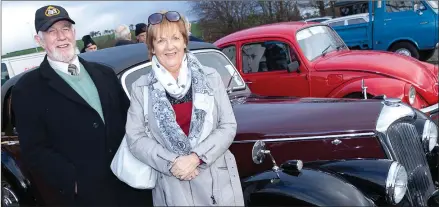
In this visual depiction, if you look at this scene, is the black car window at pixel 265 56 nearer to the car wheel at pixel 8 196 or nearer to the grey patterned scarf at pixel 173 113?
the car wheel at pixel 8 196

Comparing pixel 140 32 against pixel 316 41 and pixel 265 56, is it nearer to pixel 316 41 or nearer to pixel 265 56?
pixel 265 56

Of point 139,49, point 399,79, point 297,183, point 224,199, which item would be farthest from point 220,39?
point 224,199

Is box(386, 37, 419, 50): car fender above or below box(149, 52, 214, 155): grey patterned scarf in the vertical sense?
below

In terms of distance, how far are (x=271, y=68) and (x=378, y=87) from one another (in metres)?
1.35

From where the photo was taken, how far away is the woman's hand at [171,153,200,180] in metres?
2.14

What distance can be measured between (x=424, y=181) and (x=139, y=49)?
236cm

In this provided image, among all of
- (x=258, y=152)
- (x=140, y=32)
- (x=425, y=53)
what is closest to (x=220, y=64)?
(x=258, y=152)

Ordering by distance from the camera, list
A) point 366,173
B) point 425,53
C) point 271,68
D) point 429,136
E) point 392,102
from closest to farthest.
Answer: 1. point 366,173
2. point 392,102
3. point 429,136
4. point 271,68
5. point 425,53

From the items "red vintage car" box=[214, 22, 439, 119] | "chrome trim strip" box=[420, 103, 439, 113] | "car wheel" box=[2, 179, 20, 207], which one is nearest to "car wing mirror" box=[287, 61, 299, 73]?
"red vintage car" box=[214, 22, 439, 119]

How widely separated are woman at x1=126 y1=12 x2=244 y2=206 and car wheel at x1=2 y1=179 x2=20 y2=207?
7.04 feet

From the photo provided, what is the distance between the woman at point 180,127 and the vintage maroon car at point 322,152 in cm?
61

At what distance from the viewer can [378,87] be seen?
216 inches

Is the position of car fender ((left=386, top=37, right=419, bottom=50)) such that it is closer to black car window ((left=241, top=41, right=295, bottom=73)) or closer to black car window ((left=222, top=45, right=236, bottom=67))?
black car window ((left=241, top=41, right=295, bottom=73))

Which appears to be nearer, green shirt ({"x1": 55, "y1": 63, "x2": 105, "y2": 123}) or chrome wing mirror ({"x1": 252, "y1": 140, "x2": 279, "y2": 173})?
green shirt ({"x1": 55, "y1": 63, "x2": 105, "y2": 123})
